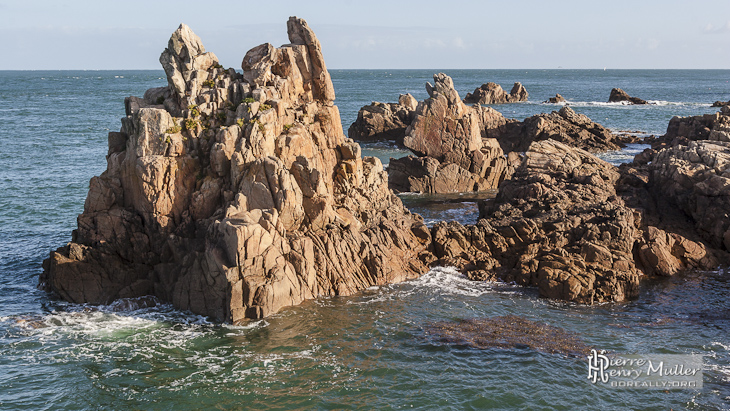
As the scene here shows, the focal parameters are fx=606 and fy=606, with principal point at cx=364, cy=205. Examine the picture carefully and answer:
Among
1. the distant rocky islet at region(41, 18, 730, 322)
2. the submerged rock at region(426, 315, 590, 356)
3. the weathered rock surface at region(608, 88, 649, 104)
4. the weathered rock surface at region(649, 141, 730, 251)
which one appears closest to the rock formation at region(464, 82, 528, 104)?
the weathered rock surface at region(608, 88, 649, 104)

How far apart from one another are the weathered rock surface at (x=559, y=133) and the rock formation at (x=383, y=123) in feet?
41.8

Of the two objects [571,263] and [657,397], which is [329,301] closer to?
[571,263]

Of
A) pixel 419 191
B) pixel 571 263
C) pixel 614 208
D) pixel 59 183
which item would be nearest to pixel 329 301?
pixel 571 263

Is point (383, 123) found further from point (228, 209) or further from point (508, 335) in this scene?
point (508, 335)

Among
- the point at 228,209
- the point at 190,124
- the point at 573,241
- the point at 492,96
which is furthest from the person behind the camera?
the point at 492,96

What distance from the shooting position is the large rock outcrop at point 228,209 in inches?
1029

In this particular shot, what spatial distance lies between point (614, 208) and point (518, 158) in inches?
969

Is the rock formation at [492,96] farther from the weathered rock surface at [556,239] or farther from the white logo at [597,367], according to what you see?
the white logo at [597,367]

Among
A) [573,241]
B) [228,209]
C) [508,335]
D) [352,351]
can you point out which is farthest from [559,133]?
[352,351]

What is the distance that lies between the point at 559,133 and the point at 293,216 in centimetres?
4732

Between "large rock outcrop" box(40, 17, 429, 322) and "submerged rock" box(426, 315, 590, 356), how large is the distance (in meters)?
5.55

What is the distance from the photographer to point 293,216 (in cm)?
2847

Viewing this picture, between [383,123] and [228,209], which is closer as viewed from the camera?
[228,209]

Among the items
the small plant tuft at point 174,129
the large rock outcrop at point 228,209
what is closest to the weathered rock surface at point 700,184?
the large rock outcrop at point 228,209
